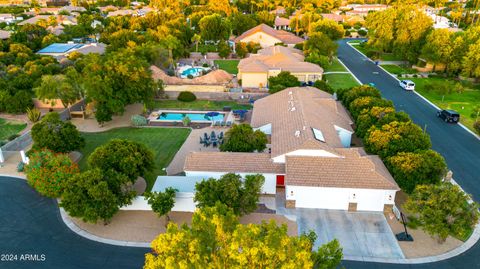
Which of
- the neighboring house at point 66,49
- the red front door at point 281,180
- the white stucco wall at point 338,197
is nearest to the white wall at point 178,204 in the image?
the red front door at point 281,180

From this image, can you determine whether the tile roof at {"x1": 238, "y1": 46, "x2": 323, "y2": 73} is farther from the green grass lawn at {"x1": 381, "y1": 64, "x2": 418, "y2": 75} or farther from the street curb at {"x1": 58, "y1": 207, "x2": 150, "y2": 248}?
the street curb at {"x1": 58, "y1": 207, "x2": 150, "y2": 248}

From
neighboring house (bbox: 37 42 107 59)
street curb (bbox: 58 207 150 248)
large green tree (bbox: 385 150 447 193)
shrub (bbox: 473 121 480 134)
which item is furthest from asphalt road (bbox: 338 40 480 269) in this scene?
neighboring house (bbox: 37 42 107 59)

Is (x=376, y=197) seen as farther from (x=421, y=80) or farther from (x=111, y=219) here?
(x=421, y=80)

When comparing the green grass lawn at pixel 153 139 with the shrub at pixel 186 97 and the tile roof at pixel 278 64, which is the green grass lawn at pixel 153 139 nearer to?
the shrub at pixel 186 97

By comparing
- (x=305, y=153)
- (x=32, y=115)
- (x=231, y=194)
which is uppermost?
(x=305, y=153)

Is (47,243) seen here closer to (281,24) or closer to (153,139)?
(153,139)

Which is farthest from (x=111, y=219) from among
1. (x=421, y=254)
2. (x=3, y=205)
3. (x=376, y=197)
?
(x=421, y=254)

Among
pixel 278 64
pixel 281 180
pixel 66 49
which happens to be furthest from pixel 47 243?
pixel 66 49
